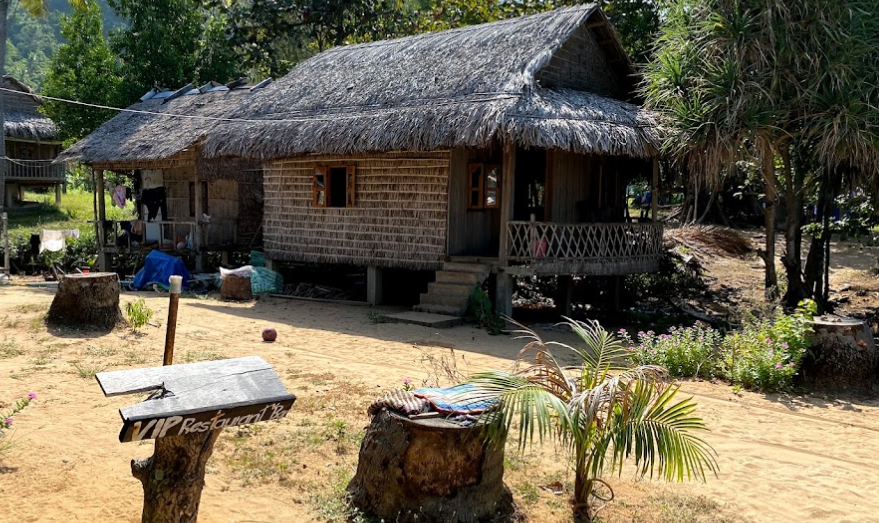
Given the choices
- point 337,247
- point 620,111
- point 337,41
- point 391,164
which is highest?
point 337,41

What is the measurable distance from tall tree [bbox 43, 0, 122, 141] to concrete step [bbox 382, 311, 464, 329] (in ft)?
49.1

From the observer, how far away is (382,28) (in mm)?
25797

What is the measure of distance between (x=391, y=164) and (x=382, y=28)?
553 inches

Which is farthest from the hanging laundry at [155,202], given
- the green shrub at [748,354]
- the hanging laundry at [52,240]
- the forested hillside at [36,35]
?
the forested hillside at [36,35]

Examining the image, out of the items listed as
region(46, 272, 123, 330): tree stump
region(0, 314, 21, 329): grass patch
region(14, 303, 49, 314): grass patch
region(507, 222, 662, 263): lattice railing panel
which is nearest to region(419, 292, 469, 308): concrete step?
region(507, 222, 662, 263): lattice railing panel

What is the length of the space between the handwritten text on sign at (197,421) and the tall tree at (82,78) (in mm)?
21731

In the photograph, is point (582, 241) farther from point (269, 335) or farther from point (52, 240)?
point (52, 240)

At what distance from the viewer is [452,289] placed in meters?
12.1

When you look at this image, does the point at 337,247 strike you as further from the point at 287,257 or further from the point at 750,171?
the point at 750,171

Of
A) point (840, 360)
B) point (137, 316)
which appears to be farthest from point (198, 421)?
point (840, 360)

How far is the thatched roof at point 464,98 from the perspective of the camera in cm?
1134

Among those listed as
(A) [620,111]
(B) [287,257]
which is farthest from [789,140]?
(B) [287,257]

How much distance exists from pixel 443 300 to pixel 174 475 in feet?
28.3

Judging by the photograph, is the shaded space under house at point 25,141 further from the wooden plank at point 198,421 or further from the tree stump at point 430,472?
the wooden plank at point 198,421
